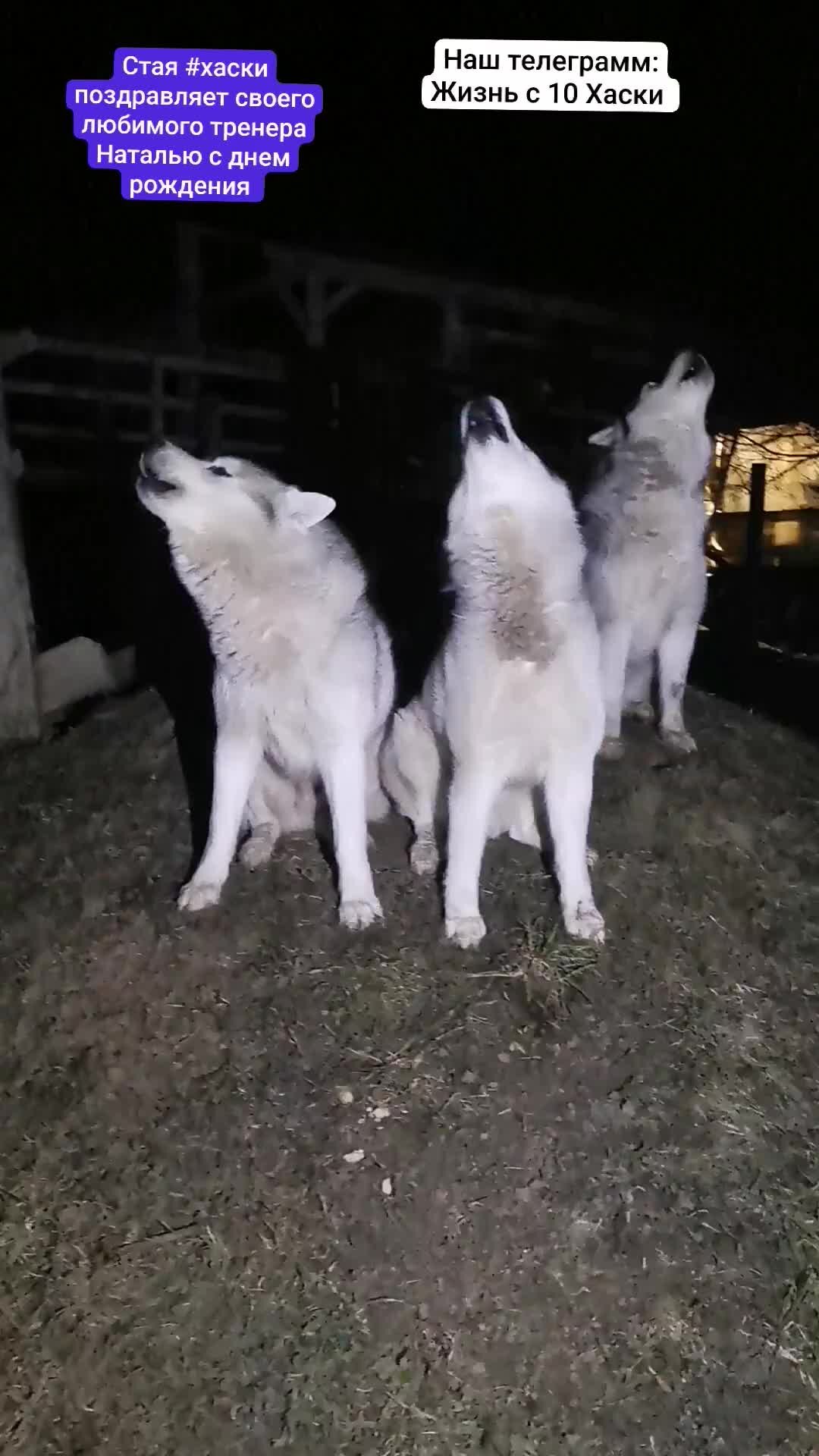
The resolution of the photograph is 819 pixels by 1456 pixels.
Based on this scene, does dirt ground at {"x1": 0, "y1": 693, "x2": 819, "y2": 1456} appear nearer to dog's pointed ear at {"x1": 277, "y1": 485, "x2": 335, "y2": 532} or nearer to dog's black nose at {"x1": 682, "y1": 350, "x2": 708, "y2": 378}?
dog's pointed ear at {"x1": 277, "y1": 485, "x2": 335, "y2": 532}

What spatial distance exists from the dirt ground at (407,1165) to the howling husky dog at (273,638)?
39cm

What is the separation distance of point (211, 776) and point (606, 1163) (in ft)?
9.15

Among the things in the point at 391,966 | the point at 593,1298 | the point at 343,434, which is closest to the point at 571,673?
the point at 391,966

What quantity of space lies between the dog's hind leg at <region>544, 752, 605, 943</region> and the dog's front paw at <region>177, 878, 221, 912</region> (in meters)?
1.33

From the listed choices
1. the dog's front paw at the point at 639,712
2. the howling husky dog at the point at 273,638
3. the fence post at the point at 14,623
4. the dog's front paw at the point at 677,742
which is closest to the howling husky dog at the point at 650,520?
the dog's front paw at the point at 677,742

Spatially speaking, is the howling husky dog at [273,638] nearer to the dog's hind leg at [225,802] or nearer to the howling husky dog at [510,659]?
the dog's hind leg at [225,802]

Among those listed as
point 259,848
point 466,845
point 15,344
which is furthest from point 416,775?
point 15,344

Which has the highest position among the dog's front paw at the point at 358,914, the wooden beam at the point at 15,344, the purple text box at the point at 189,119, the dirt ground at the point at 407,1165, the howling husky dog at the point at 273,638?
the purple text box at the point at 189,119

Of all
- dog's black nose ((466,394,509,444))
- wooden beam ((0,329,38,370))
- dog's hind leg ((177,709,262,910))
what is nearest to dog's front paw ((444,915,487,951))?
dog's hind leg ((177,709,262,910))

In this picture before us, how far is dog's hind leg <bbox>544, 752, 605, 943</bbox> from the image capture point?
3.58m


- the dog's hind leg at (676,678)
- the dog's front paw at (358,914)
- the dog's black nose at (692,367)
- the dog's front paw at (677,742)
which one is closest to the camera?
the dog's front paw at (358,914)

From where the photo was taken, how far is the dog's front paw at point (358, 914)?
12.5 feet

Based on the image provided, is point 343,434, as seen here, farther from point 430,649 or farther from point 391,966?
point 391,966

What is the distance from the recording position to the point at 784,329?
26.2 ft
